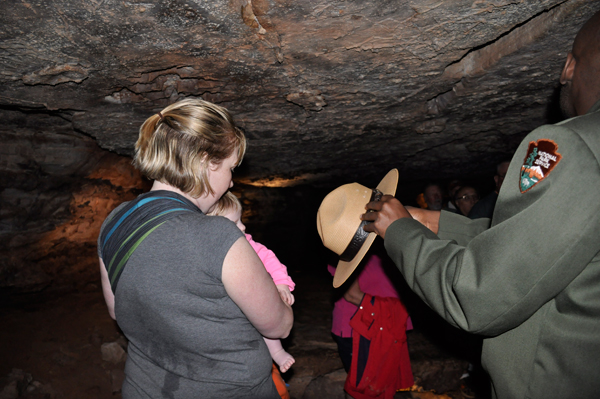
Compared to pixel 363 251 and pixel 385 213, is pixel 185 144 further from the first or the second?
pixel 363 251

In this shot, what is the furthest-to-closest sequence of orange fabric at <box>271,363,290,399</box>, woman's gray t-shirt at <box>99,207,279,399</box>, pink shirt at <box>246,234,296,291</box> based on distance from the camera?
pink shirt at <box>246,234,296,291</box> < orange fabric at <box>271,363,290,399</box> < woman's gray t-shirt at <box>99,207,279,399</box>

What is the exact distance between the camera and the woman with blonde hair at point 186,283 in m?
1.21

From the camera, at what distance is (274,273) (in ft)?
6.86

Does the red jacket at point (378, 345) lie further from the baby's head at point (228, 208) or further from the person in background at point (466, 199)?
the person in background at point (466, 199)

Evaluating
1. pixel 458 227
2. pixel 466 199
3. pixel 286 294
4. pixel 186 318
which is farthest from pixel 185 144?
pixel 466 199

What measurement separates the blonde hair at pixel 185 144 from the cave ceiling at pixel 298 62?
66 centimetres

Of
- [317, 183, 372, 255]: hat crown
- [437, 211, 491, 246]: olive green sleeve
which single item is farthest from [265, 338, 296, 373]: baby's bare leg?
[437, 211, 491, 246]: olive green sleeve

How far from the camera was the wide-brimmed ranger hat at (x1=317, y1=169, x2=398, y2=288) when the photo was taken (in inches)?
76.7

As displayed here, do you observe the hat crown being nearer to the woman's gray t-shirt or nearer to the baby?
the baby

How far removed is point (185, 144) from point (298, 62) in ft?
4.34

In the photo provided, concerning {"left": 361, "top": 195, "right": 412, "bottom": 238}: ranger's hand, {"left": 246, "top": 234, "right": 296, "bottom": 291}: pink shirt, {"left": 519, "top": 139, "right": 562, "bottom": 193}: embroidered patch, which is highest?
{"left": 519, "top": 139, "right": 562, "bottom": 193}: embroidered patch

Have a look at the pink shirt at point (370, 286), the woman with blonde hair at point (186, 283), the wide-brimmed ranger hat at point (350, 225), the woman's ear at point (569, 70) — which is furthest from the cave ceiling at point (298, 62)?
the pink shirt at point (370, 286)

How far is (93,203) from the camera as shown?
5488 millimetres

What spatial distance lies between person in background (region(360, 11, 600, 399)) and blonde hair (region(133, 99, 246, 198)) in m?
0.92
